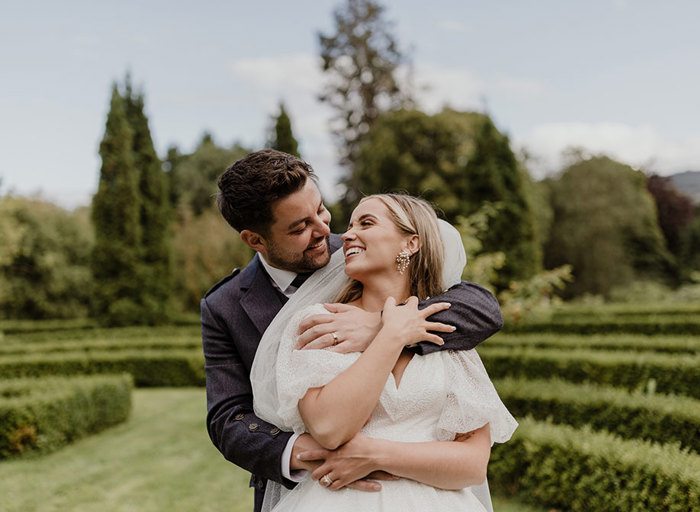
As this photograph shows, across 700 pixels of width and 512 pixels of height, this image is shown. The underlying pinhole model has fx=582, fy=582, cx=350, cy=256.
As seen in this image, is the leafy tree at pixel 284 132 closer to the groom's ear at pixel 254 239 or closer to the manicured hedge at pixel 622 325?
the manicured hedge at pixel 622 325

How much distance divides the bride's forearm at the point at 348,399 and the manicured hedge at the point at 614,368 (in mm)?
5749

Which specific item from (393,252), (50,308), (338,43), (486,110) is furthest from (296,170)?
(338,43)

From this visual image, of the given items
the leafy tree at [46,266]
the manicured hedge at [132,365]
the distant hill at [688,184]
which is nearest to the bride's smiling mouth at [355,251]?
the manicured hedge at [132,365]

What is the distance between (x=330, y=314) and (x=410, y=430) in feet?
1.43

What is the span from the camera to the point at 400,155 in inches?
1003

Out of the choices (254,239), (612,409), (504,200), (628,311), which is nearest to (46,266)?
(504,200)

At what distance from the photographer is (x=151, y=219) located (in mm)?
21656

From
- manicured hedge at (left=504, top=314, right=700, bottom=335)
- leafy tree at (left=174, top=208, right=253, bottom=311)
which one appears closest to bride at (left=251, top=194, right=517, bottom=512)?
manicured hedge at (left=504, top=314, right=700, bottom=335)

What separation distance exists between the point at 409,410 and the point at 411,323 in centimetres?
27

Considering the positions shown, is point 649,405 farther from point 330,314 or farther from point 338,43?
point 338,43

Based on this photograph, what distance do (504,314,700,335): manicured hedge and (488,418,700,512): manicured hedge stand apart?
7.31 metres

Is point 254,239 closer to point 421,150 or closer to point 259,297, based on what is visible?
point 259,297

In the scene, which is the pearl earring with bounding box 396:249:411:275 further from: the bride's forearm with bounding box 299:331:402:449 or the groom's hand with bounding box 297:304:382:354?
the bride's forearm with bounding box 299:331:402:449

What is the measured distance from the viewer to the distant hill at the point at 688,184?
35.0m
